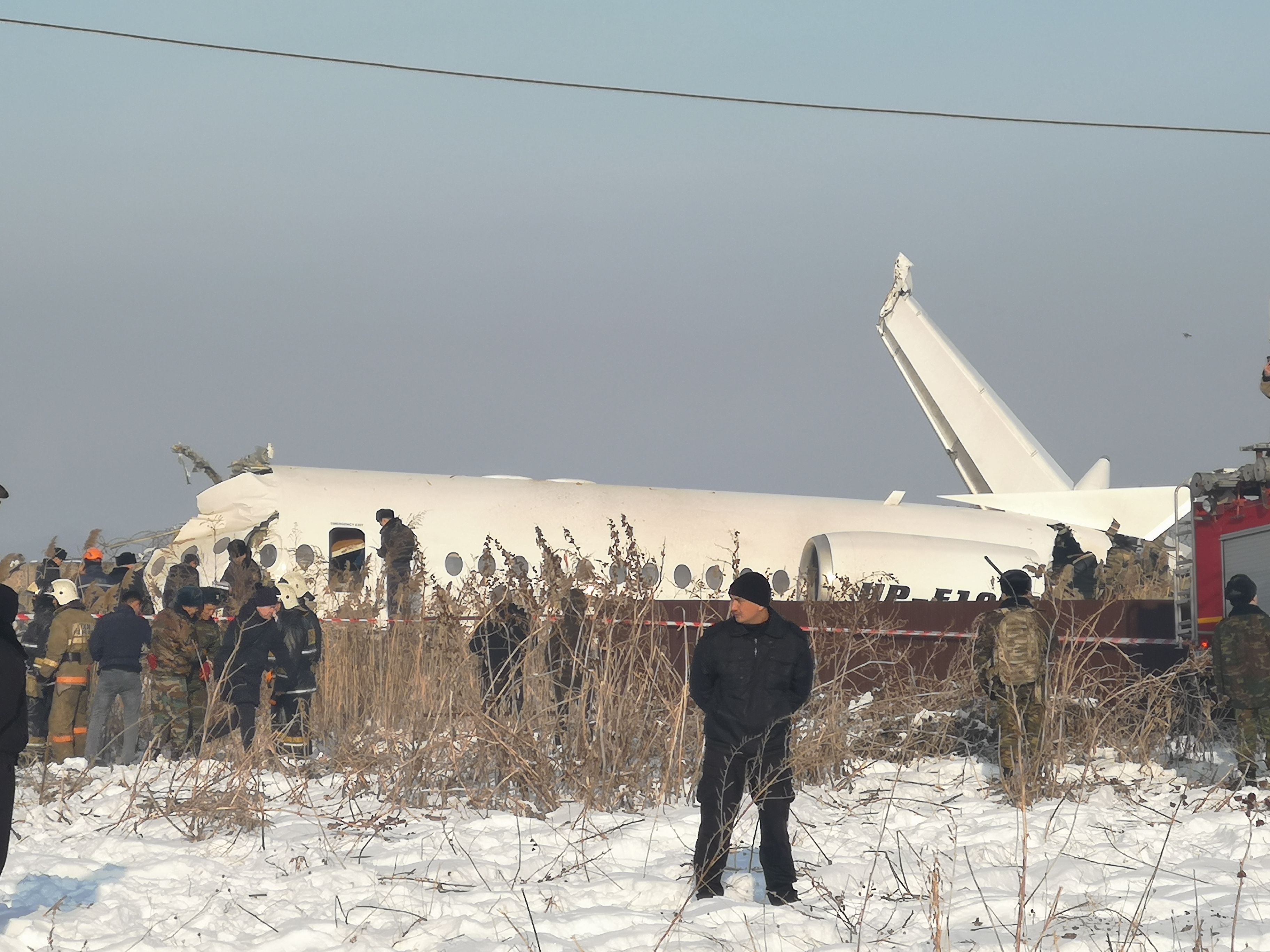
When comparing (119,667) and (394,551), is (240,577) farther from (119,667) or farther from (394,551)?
(119,667)

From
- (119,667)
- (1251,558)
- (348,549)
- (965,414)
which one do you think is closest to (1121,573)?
(1251,558)

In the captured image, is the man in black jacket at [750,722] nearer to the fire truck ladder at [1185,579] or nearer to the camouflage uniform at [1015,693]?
the camouflage uniform at [1015,693]

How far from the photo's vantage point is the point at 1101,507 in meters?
29.0

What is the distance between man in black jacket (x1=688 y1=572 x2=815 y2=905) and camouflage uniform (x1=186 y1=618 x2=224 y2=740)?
5.96m

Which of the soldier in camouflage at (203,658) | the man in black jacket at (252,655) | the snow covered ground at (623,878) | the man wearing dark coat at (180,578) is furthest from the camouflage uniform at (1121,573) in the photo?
the man wearing dark coat at (180,578)

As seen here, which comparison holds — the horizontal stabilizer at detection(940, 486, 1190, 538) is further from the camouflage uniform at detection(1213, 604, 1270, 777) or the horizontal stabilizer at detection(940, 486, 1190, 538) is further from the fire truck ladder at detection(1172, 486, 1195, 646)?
Answer: the camouflage uniform at detection(1213, 604, 1270, 777)

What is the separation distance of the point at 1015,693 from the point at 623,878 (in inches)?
162

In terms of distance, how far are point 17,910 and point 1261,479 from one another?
1146 centimetres

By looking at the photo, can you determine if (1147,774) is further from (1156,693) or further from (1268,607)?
(1268,607)

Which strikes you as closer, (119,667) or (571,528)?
(119,667)

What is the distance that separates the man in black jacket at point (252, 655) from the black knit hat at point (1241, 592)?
299 inches

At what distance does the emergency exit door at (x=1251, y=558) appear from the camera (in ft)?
43.4

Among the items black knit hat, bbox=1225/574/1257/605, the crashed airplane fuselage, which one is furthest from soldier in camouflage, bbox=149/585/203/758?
black knit hat, bbox=1225/574/1257/605

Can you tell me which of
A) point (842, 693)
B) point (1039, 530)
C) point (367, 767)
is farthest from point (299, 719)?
point (1039, 530)
